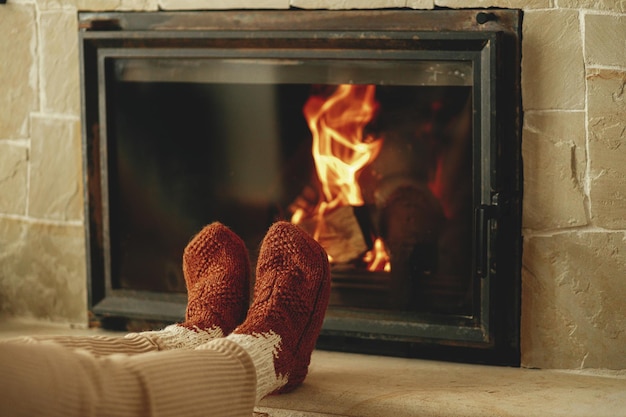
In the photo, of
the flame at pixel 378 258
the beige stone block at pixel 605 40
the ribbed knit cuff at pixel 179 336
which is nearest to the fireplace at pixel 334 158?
the flame at pixel 378 258

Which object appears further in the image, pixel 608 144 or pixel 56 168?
pixel 56 168

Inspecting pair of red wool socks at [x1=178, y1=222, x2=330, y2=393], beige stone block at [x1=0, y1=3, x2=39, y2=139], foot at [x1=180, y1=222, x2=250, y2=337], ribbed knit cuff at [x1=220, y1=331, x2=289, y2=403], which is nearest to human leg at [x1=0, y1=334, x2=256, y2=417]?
ribbed knit cuff at [x1=220, y1=331, x2=289, y2=403]

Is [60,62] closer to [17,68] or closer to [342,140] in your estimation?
[17,68]

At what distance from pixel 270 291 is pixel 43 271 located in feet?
2.13

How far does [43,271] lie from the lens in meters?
1.97

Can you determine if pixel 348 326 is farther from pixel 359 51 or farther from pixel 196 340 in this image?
pixel 359 51

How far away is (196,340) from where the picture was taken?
148 centimetres

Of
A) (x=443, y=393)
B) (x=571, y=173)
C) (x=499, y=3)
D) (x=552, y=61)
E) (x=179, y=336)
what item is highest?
(x=499, y=3)

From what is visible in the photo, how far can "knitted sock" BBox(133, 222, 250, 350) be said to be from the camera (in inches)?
60.3

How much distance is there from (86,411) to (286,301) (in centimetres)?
59

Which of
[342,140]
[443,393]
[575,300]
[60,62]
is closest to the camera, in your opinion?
[443,393]

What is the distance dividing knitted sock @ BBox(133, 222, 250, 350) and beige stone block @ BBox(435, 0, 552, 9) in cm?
57

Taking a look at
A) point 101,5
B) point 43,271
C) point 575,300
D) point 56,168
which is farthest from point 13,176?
point 575,300

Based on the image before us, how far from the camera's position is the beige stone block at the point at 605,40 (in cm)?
156
